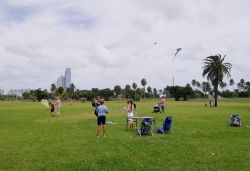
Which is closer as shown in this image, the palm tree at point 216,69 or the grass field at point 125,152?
the grass field at point 125,152

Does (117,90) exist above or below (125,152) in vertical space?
above

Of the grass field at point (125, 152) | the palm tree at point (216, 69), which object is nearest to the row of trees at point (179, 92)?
the palm tree at point (216, 69)

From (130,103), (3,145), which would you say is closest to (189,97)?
(130,103)

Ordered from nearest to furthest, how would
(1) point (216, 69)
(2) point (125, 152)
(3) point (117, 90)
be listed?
(2) point (125, 152)
(1) point (216, 69)
(3) point (117, 90)

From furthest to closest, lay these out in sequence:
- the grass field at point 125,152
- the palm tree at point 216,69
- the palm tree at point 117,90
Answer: the palm tree at point 117,90 → the palm tree at point 216,69 → the grass field at point 125,152

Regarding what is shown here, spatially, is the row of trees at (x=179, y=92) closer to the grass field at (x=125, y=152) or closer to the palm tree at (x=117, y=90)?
the palm tree at (x=117, y=90)

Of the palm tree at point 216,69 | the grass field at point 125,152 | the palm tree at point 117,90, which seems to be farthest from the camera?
the palm tree at point 117,90

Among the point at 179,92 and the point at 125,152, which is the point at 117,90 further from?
the point at 125,152

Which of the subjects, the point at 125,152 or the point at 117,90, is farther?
the point at 117,90

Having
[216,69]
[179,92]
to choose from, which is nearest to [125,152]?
[216,69]

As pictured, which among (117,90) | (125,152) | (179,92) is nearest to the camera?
(125,152)

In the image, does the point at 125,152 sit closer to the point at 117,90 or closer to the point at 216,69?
the point at 216,69

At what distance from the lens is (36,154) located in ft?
43.3

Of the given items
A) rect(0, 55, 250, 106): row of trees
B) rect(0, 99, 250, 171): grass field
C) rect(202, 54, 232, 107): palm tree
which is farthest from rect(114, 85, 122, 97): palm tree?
rect(0, 99, 250, 171): grass field
